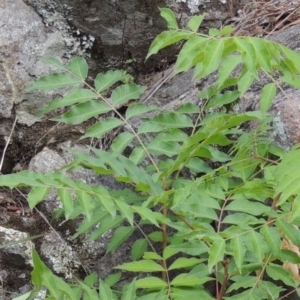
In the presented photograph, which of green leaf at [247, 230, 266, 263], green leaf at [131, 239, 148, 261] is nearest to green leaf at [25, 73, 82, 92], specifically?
green leaf at [131, 239, 148, 261]

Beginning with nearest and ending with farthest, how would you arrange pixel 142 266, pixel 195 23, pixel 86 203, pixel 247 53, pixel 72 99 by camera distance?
1. pixel 247 53
2. pixel 86 203
3. pixel 195 23
4. pixel 142 266
5. pixel 72 99

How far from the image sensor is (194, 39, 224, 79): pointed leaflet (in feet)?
4.56

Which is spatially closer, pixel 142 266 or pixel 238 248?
pixel 238 248

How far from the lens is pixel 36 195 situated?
1486 mm

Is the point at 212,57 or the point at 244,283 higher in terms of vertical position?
the point at 212,57

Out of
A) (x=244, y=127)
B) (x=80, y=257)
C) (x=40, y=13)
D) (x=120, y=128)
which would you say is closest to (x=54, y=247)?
(x=80, y=257)

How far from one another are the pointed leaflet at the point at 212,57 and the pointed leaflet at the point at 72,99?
64cm

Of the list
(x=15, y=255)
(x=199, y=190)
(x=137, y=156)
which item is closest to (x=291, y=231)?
(x=199, y=190)

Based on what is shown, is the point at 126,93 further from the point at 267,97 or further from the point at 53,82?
the point at 267,97

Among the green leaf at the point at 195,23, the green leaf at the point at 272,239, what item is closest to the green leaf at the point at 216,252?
the green leaf at the point at 272,239

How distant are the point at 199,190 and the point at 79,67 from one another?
0.69 meters

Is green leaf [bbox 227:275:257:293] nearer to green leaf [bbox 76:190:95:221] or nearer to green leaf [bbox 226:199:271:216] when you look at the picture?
green leaf [bbox 226:199:271:216]

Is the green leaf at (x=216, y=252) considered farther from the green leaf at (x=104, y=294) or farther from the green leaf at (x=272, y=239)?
the green leaf at (x=104, y=294)

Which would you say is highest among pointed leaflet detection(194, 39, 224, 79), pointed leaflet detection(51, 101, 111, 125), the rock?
pointed leaflet detection(194, 39, 224, 79)
